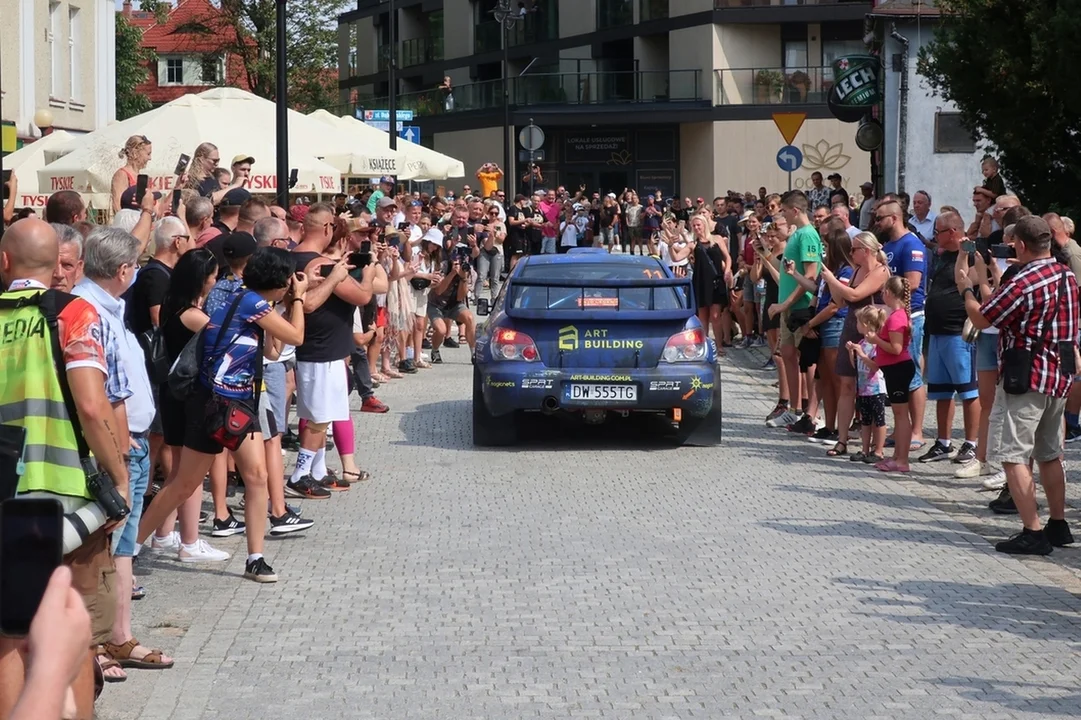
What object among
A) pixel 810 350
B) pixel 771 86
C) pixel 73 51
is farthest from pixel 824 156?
pixel 810 350

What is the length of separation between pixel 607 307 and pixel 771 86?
41.9 meters

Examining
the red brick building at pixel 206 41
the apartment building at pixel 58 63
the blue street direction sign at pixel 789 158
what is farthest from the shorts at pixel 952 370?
the red brick building at pixel 206 41

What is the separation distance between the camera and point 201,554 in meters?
8.88

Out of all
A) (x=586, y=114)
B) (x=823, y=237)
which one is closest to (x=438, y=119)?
(x=586, y=114)

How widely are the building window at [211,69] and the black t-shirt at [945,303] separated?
65.2m

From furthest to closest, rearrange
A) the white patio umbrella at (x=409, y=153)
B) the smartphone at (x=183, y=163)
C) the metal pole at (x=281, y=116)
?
the white patio umbrella at (x=409, y=153) → the metal pole at (x=281, y=116) → the smartphone at (x=183, y=163)

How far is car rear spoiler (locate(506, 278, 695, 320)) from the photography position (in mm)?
12508

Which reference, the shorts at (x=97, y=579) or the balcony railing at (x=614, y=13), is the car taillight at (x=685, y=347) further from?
the balcony railing at (x=614, y=13)

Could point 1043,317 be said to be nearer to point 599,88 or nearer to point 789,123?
point 789,123

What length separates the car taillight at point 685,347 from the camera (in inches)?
493

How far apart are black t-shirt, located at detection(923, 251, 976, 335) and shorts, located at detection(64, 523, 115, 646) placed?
26.5 ft

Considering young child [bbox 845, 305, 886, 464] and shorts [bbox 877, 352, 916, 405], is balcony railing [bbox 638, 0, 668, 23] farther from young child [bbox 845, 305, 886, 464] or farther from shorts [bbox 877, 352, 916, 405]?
shorts [bbox 877, 352, 916, 405]

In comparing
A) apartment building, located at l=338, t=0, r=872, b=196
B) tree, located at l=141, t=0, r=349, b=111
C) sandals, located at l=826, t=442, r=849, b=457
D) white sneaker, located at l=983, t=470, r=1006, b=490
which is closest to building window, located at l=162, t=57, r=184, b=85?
tree, located at l=141, t=0, r=349, b=111

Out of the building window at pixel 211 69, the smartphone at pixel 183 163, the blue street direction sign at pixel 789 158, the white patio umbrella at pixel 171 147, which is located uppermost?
the building window at pixel 211 69
